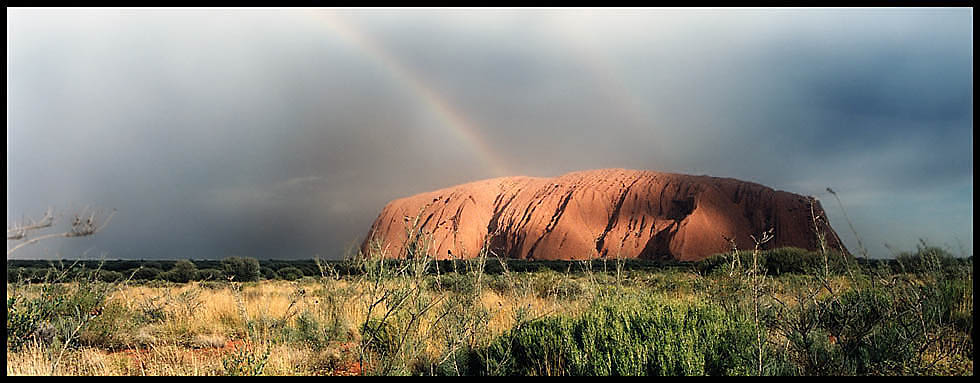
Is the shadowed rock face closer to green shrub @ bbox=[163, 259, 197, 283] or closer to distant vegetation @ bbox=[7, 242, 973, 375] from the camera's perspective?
green shrub @ bbox=[163, 259, 197, 283]

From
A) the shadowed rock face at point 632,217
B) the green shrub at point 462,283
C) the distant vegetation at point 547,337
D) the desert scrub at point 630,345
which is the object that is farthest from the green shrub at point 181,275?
the desert scrub at point 630,345

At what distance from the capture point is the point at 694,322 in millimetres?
5008

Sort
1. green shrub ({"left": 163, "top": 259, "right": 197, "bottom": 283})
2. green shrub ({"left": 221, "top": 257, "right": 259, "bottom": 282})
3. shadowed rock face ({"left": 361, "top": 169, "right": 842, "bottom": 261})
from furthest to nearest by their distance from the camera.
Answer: shadowed rock face ({"left": 361, "top": 169, "right": 842, "bottom": 261}), green shrub ({"left": 221, "top": 257, "right": 259, "bottom": 282}), green shrub ({"left": 163, "top": 259, "right": 197, "bottom": 283})

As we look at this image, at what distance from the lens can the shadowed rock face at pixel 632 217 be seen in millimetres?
50406

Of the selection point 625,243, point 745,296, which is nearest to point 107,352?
point 745,296

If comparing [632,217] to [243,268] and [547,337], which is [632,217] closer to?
[243,268]

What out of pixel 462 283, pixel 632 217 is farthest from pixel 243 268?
pixel 632 217

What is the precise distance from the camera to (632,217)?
54469 mm

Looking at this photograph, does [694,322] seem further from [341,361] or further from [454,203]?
[454,203]

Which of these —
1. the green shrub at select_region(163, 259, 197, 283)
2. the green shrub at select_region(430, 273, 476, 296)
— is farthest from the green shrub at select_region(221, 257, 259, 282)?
the green shrub at select_region(430, 273, 476, 296)

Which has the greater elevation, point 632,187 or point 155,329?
point 632,187

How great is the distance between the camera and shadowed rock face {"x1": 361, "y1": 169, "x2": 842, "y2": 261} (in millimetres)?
50406

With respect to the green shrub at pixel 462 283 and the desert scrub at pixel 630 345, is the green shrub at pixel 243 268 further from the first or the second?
the desert scrub at pixel 630 345
